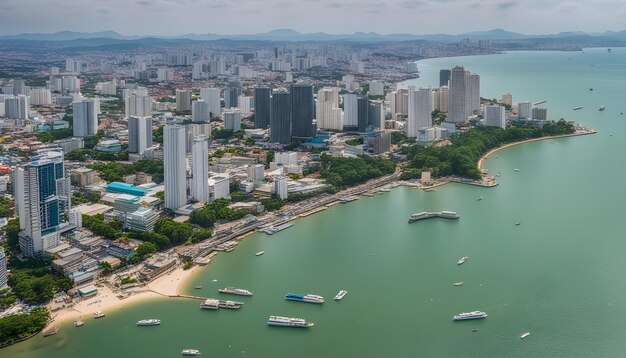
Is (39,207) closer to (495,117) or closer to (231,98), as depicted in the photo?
(495,117)

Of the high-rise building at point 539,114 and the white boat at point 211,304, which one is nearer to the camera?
the white boat at point 211,304

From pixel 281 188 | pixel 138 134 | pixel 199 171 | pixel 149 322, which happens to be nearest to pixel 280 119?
pixel 138 134

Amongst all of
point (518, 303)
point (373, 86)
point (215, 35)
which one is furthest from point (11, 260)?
point (215, 35)

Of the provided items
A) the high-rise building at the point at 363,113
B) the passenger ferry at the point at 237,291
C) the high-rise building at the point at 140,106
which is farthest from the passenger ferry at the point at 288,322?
the high-rise building at the point at 140,106

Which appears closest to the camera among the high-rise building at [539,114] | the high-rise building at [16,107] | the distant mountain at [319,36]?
the high-rise building at [539,114]

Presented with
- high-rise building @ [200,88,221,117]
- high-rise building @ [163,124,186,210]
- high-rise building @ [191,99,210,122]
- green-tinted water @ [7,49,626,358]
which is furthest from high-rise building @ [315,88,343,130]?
high-rise building @ [163,124,186,210]

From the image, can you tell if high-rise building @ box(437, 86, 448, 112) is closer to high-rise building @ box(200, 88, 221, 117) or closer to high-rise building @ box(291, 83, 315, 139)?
high-rise building @ box(291, 83, 315, 139)

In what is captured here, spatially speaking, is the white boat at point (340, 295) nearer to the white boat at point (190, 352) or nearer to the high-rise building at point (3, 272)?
the white boat at point (190, 352)

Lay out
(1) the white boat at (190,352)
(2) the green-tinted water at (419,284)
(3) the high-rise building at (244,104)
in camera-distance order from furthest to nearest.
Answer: (3) the high-rise building at (244,104) < (2) the green-tinted water at (419,284) < (1) the white boat at (190,352)
